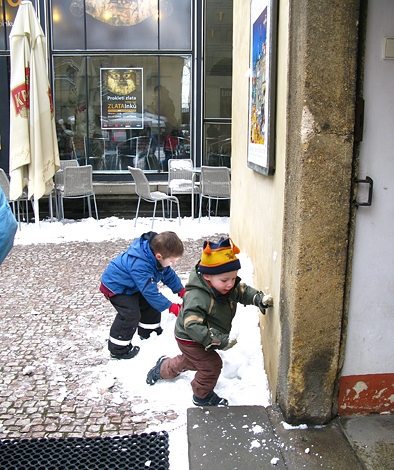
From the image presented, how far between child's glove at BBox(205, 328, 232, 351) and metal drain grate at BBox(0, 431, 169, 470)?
57 centimetres

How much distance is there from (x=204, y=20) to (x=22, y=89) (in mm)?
4495

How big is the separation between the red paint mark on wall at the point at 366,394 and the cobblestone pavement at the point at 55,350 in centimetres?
102

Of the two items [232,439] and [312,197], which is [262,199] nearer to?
[312,197]

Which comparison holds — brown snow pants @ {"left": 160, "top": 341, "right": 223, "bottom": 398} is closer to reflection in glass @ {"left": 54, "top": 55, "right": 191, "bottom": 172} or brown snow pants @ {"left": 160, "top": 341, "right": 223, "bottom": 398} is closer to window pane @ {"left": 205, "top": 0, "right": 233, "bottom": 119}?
reflection in glass @ {"left": 54, "top": 55, "right": 191, "bottom": 172}

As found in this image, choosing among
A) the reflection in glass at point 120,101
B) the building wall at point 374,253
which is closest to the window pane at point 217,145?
the reflection in glass at point 120,101

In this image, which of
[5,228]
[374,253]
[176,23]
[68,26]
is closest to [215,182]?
[176,23]

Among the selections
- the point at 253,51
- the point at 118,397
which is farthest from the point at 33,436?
the point at 253,51

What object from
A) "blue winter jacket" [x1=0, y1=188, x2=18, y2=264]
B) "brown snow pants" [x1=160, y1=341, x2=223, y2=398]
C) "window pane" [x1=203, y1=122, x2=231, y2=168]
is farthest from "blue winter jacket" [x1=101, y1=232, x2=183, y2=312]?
"window pane" [x1=203, y1=122, x2=231, y2=168]

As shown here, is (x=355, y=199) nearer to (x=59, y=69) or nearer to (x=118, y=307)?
(x=118, y=307)

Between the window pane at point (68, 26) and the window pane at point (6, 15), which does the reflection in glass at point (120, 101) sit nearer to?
the window pane at point (68, 26)

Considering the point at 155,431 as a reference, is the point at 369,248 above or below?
above

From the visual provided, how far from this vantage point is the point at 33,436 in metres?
3.03

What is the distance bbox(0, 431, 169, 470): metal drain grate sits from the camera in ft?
8.93

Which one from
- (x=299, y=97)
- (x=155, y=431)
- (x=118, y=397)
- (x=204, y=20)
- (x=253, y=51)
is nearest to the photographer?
(x=299, y=97)
